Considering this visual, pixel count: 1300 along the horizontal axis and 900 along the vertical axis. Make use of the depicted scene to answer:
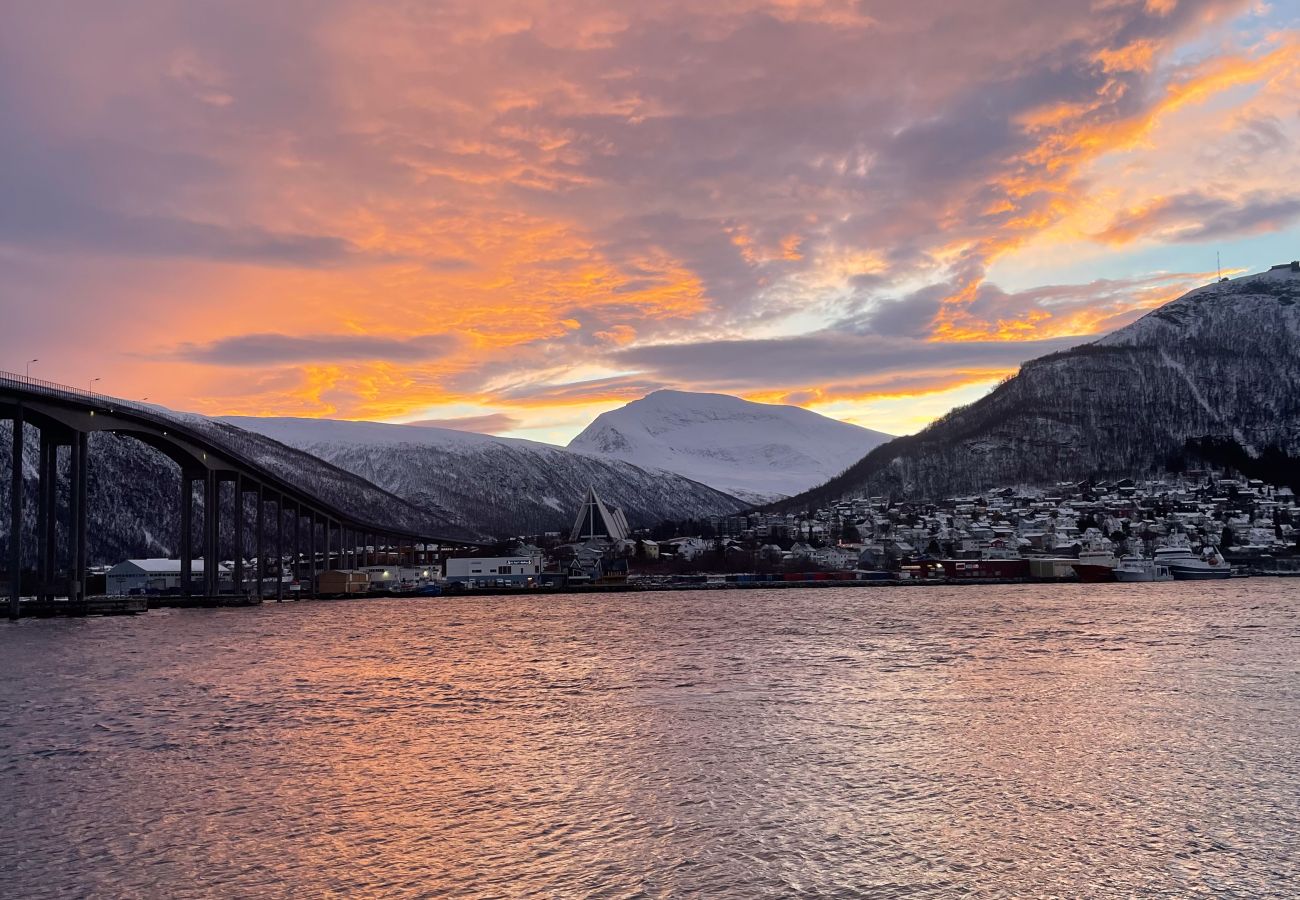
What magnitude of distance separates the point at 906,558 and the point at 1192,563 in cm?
3884

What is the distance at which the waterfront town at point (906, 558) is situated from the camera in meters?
140

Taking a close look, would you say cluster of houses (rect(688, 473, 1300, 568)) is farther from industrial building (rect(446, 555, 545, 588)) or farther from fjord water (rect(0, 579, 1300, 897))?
fjord water (rect(0, 579, 1300, 897))

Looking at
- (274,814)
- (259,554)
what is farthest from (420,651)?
(259,554)

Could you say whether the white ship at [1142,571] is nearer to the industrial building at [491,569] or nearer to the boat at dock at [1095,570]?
the boat at dock at [1095,570]

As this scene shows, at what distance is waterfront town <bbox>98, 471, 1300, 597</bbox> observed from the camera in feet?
461

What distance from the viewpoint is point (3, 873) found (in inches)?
679

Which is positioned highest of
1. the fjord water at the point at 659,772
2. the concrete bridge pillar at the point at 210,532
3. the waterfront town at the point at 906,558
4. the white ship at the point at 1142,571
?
the concrete bridge pillar at the point at 210,532

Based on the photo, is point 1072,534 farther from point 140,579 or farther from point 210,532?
point 140,579

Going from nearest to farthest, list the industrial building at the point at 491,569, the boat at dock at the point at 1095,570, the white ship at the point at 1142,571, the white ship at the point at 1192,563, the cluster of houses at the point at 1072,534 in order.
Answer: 1. the white ship at the point at 1142,571
2. the boat at dock at the point at 1095,570
3. the white ship at the point at 1192,563
4. the industrial building at the point at 491,569
5. the cluster of houses at the point at 1072,534

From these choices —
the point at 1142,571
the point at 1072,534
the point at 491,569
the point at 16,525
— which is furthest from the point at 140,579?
the point at 1072,534

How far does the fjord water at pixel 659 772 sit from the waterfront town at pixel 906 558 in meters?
75.6

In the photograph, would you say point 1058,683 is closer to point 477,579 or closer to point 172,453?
point 172,453

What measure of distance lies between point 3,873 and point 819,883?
517 inches

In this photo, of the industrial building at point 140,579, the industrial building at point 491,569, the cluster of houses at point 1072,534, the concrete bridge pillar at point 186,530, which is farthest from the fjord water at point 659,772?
the cluster of houses at point 1072,534
